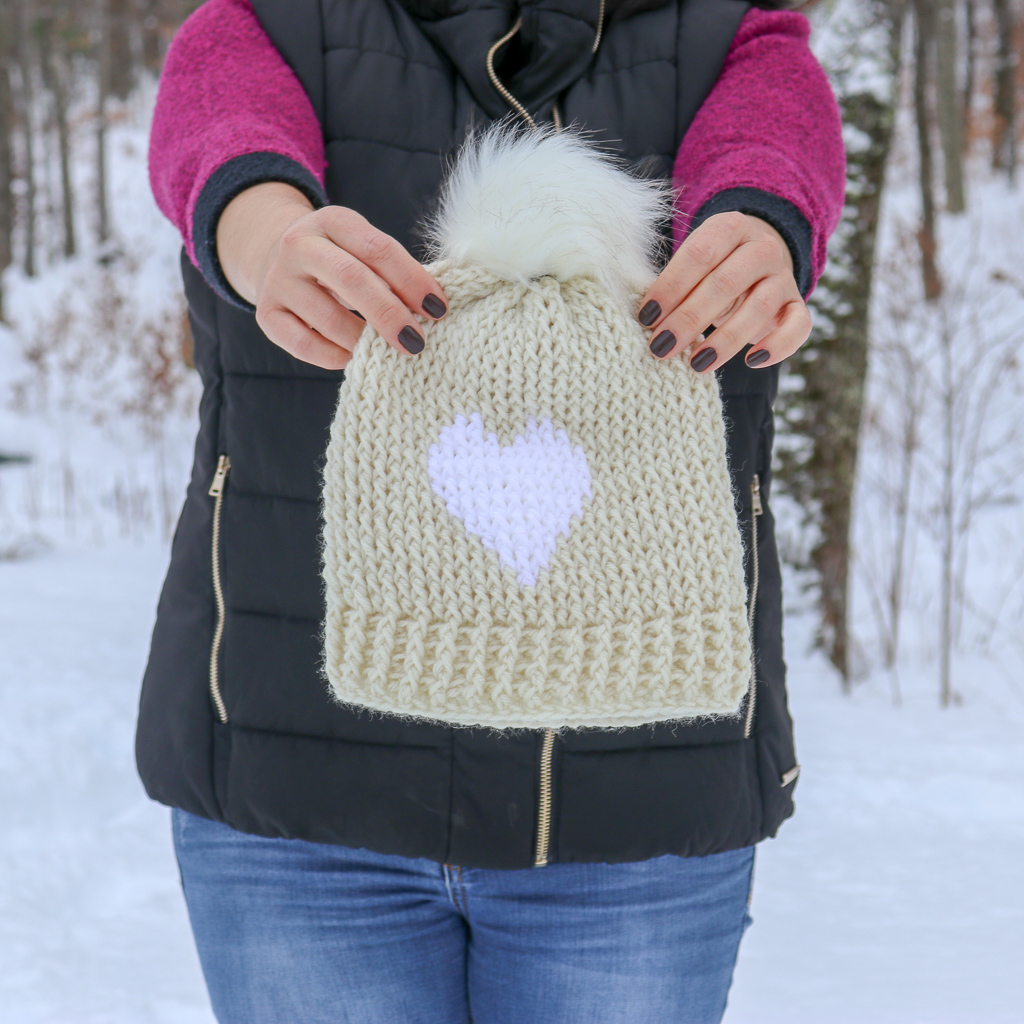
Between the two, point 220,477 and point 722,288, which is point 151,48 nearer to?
point 220,477

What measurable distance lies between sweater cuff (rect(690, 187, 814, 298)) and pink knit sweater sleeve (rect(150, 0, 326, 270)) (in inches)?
12.7

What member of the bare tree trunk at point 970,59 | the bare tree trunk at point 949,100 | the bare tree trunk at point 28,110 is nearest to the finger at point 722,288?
the bare tree trunk at point 949,100

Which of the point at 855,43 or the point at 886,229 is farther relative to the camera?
the point at 886,229

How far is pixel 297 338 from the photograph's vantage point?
0.66 metres

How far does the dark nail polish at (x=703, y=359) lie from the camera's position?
674 mm

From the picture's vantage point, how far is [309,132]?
819mm

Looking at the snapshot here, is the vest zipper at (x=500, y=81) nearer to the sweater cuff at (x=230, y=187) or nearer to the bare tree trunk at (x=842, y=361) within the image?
the sweater cuff at (x=230, y=187)

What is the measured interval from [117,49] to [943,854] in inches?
703

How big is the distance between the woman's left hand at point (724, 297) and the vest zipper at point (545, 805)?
1.28ft

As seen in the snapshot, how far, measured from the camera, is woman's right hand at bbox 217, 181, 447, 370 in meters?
0.62

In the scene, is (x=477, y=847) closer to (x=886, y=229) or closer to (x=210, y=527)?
(x=210, y=527)

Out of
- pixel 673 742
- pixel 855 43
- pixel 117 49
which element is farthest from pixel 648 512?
pixel 117 49

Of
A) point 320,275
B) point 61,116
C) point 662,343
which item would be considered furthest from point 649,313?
point 61,116

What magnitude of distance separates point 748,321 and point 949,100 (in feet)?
36.0
